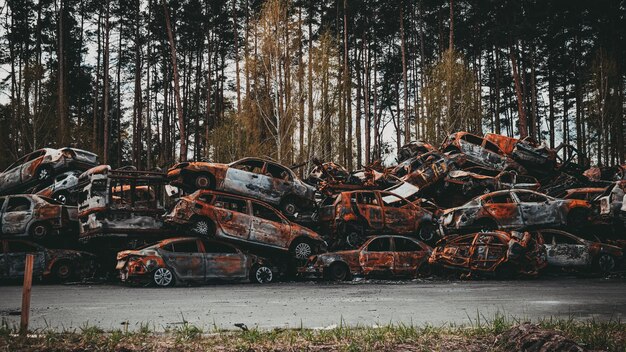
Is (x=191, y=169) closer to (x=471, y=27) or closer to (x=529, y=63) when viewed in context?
(x=471, y=27)

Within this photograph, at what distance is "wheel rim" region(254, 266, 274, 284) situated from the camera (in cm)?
1435

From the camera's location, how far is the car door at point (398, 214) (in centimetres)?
1658

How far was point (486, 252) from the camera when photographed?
1427cm

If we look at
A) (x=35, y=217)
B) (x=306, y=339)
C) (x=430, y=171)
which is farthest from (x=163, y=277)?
(x=430, y=171)

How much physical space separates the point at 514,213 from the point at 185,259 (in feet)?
32.6

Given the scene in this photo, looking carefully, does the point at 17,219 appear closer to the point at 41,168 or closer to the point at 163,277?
the point at 41,168

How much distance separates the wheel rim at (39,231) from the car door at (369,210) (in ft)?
30.5

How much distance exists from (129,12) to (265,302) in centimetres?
3246

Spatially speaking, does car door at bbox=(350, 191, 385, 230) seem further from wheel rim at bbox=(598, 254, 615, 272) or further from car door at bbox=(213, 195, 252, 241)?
wheel rim at bbox=(598, 254, 615, 272)

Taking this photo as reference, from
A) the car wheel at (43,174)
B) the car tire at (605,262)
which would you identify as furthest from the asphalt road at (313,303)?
the car wheel at (43,174)

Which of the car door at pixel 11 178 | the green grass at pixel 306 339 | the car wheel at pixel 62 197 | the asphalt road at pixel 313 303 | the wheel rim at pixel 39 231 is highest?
the car door at pixel 11 178

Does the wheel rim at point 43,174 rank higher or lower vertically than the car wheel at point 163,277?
higher

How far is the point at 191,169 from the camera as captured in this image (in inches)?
617

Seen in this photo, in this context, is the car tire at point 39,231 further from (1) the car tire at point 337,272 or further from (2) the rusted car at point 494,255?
(2) the rusted car at point 494,255
